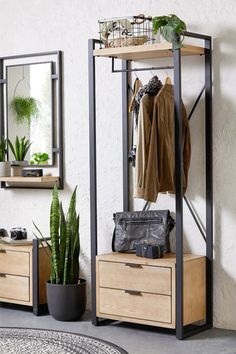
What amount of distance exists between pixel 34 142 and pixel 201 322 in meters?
1.95

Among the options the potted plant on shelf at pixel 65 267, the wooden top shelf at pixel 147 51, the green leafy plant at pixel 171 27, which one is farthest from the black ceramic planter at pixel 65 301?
the green leafy plant at pixel 171 27

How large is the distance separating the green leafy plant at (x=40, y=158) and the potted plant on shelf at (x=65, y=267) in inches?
18.6

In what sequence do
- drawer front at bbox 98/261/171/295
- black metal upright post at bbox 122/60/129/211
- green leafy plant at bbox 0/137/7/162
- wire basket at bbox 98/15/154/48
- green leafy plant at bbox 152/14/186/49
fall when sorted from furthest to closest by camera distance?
green leafy plant at bbox 0/137/7/162
black metal upright post at bbox 122/60/129/211
wire basket at bbox 98/15/154/48
drawer front at bbox 98/261/171/295
green leafy plant at bbox 152/14/186/49

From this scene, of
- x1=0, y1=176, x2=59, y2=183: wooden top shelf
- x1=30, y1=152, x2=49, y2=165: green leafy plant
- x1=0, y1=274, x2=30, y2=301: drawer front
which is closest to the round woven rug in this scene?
x1=0, y1=274, x2=30, y2=301: drawer front

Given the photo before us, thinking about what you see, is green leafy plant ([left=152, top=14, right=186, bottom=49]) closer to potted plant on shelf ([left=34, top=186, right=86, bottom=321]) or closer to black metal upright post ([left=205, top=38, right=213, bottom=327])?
black metal upright post ([left=205, top=38, right=213, bottom=327])

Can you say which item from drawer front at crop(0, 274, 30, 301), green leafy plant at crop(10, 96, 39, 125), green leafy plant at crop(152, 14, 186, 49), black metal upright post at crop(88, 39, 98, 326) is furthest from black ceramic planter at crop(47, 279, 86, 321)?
green leafy plant at crop(152, 14, 186, 49)

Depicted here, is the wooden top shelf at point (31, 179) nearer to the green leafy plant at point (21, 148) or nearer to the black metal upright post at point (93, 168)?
the green leafy plant at point (21, 148)

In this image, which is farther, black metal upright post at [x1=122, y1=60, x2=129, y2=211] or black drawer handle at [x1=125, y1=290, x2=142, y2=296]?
black metal upright post at [x1=122, y1=60, x2=129, y2=211]

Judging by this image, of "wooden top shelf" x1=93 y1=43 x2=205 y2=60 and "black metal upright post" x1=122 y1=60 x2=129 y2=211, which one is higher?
"wooden top shelf" x1=93 y1=43 x2=205 y2=60

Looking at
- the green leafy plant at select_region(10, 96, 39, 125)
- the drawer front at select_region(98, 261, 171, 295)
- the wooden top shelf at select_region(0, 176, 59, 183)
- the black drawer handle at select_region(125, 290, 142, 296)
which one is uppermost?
the green leafy plant at select_region(10, 96, 39, 125)

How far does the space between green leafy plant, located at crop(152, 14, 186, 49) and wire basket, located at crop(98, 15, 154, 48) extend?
0.20 m

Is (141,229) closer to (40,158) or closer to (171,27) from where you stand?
(40,158)

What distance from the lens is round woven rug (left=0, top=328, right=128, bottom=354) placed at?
4.79 m

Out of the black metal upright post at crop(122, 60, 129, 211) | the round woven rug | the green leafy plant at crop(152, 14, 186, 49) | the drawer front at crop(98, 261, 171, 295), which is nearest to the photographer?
the round woven rug
